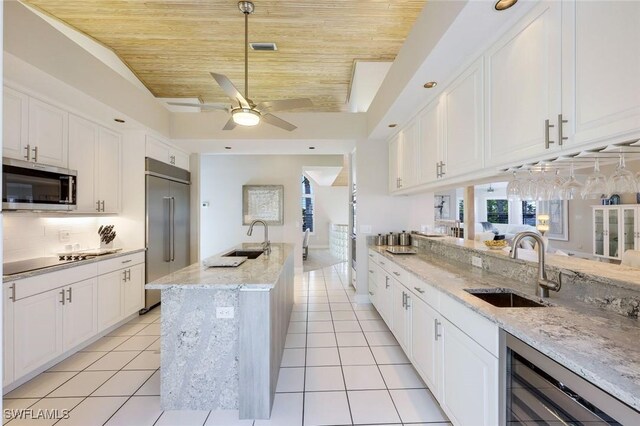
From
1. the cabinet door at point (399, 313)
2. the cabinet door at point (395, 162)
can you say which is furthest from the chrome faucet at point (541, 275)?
the cabinet door at point (395, 162)

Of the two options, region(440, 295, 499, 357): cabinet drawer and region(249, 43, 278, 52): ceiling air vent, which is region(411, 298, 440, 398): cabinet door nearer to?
region(440, 295, 499, 357): cabinet drawer

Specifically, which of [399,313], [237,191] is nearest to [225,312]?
[399,313]

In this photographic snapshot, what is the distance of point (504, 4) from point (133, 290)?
4.35 meters

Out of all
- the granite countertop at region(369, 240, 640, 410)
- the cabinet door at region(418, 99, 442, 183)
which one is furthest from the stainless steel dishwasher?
the cabinet door at region(418, 99, 442, 183)

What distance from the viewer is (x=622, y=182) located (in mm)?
1367

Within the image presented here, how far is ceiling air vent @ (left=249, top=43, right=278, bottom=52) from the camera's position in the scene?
12.2ft

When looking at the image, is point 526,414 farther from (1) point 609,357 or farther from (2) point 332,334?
(2) point 332,334

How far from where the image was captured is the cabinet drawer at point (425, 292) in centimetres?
191

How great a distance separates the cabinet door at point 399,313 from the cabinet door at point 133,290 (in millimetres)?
3056

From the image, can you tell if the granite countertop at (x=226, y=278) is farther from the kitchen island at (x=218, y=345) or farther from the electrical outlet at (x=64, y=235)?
the electrical outlet at (x=64, y=235)

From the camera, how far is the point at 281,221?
645 centimetres

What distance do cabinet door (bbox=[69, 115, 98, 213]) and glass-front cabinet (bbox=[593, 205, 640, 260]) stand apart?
309 inches

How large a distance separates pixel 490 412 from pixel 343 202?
391 inches

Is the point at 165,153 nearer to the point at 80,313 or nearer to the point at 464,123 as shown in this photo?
the point at 80,313
